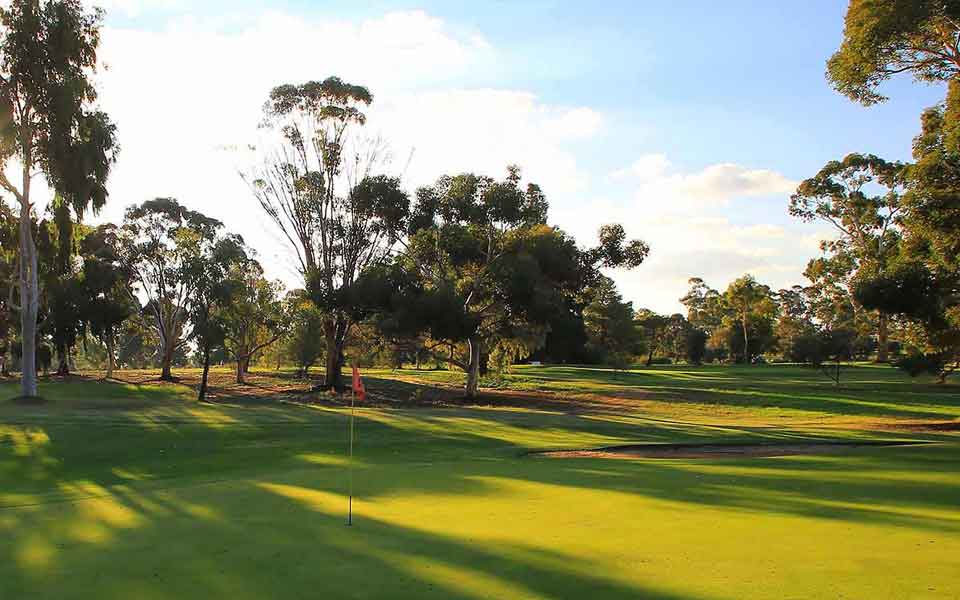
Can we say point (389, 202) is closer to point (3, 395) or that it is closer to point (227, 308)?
point (227, 308)

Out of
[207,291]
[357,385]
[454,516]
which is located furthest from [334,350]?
[454,516]

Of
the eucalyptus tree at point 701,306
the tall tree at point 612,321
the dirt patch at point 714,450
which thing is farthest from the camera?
the eucalyptus tree at point 701,306

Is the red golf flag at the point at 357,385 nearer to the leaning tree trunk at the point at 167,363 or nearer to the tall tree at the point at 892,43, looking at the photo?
the tall tree at the point at 892,43

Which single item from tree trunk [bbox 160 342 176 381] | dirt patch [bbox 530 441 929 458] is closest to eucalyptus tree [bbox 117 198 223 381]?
tree trunk [bbox 160 342 176 381]

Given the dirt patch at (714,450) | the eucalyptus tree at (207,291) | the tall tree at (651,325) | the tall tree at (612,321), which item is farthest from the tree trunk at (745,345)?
the dirt patch at (714,450)

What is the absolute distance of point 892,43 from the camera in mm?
27594

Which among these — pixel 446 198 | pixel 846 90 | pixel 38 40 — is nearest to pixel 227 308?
pixel 446 198

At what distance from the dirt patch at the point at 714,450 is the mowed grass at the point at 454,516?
3.96ft

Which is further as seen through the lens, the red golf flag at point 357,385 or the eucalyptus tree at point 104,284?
the eucalyptus tree at point 104,284

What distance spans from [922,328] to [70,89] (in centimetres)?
4297

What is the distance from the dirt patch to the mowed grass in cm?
121

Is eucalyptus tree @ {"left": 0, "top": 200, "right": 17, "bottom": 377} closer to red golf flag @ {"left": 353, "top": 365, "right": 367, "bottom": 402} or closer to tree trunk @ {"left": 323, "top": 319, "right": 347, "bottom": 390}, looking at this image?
tree trunk @ {"left": 323, "top": 319, "right": 347, "bottom": 390}

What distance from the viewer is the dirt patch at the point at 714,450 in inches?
856

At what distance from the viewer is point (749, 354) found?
103 metres
